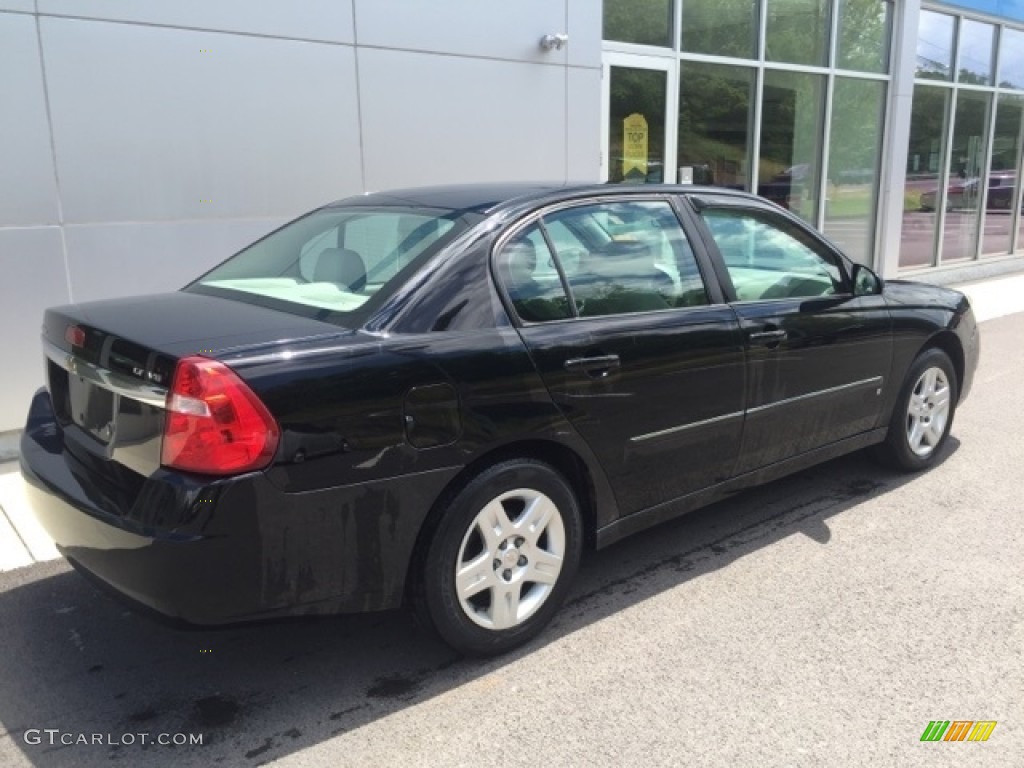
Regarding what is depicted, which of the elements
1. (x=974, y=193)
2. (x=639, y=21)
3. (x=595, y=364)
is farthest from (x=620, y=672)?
(x=974, y=193)

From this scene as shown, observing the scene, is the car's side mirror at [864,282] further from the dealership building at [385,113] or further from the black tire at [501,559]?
the dealership building at [385,113]

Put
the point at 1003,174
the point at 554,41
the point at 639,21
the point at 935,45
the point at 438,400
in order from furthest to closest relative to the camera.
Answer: the point at 1003,174 → the point at 935,45 → the point at 639,21 → the point at 554,41 → the point at 438,400

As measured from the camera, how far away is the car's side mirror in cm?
441

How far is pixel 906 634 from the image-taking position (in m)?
3.22

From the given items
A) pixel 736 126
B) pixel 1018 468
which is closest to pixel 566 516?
pixel 1018 468

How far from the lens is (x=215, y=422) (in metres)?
2.45

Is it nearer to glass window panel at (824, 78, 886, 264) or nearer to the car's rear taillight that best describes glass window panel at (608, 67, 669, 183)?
glass window panel at (824, 78, 886, 264)

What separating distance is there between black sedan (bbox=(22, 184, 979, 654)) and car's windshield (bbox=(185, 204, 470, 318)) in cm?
2

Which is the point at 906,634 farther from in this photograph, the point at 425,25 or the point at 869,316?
the point at 425,25

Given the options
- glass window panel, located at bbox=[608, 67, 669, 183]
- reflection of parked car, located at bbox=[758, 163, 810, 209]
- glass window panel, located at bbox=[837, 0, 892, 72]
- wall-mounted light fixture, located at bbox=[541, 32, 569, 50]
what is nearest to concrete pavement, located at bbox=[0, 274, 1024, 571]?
wall-mounted light fixture, located at bbox=[541, 32, 569, 50]

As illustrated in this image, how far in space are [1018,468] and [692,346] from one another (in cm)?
271

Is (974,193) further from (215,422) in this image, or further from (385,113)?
(215,422)

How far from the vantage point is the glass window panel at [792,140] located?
10711 millimetres

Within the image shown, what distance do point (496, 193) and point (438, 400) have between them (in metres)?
1.06
